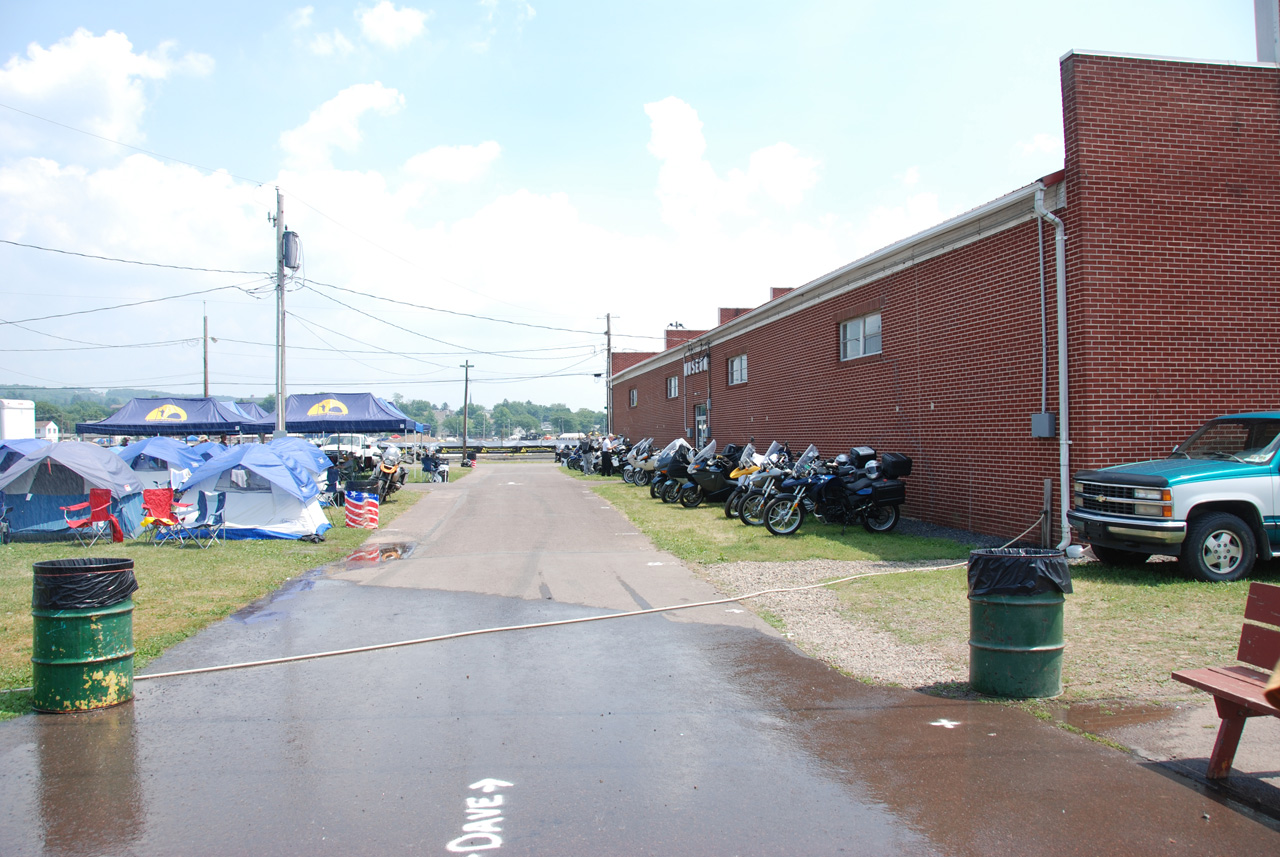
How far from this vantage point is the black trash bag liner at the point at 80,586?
5590mm

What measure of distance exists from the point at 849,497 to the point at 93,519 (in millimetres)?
13008

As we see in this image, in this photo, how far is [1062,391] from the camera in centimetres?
1112

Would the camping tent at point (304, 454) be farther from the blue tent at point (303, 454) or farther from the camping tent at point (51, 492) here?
the camping tent at point (51, 492)

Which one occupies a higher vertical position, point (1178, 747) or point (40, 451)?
point (40, 451)

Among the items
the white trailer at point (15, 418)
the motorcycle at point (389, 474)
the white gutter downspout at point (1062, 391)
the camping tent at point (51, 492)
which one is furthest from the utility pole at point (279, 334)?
the white trailer at point (15, 418)

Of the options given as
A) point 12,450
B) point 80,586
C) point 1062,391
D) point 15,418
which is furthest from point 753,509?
point 15,418

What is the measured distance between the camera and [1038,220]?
38.3 ft

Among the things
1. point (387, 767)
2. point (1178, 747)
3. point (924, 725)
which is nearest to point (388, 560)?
point (387, 767)

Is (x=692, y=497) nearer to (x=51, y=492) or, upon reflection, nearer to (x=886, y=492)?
(x=886, y=492)

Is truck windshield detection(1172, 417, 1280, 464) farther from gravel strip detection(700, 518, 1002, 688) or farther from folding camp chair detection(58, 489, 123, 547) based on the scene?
folding camp chair detection(58, 489, 123, 547)

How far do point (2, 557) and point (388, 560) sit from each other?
598 centimetres

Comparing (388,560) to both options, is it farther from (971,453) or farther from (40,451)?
(971,453)

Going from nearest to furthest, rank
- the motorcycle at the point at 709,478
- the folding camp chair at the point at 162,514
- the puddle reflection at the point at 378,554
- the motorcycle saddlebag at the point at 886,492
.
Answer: the puddle reflection at the point at 378,554 → the folding camp chair at the point at 162,514 → the motorcycle saddlebag at the point at 886,492 → the motorcycle at the point at 709,478

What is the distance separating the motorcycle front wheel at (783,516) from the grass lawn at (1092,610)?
0.76m
